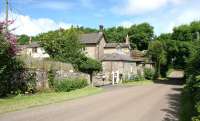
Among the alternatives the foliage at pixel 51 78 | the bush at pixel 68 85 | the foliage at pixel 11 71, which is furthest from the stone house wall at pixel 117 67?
the foliage at pixel 11 71

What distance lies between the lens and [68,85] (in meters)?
33.2

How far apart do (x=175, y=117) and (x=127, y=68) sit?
42145 millimetres

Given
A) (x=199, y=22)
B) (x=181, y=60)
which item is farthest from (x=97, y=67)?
(x=199, y=22)

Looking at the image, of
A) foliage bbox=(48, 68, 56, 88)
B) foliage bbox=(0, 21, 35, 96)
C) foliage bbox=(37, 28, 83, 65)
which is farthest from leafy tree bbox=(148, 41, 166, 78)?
foliage bbox=(0, 21, 35, 96)

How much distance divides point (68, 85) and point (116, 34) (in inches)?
3373

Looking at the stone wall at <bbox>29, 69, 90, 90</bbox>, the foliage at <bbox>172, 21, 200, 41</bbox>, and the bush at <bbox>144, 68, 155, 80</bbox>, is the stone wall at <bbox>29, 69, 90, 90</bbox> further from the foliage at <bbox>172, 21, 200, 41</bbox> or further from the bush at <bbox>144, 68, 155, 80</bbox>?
the foliage at <bbox>172, 21, 200, 41</bbox>

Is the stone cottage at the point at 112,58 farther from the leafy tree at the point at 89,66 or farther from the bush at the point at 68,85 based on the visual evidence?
the bush at the point at 68,85

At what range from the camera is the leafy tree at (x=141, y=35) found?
115062 mm

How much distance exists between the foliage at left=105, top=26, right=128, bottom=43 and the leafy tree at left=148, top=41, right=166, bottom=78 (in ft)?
136

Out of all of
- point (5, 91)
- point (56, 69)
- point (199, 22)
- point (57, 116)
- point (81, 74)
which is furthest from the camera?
point (199, 22)

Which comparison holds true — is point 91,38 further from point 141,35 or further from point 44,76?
point 141,35

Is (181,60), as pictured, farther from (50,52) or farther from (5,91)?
(5,91)

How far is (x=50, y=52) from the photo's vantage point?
160ft

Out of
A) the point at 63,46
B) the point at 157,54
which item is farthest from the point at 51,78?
the point at 157,54
